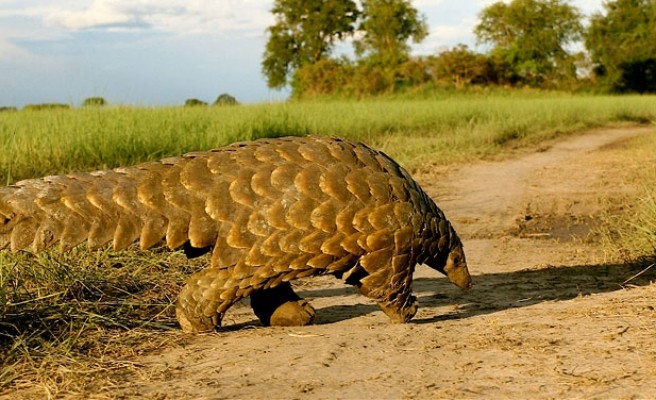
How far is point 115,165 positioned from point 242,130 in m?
2.84

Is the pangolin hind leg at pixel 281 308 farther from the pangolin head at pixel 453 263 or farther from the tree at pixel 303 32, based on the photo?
the tree at pixel 303 32

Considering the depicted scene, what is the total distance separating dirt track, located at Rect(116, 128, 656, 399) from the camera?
247 centimetres

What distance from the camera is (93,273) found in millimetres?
3887

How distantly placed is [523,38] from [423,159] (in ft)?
135

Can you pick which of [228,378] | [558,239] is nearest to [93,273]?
[228,378]

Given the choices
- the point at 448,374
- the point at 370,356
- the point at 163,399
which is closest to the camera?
the point at 163,399

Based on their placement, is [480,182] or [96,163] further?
[480,182]

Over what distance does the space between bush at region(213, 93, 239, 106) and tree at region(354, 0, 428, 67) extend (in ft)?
95.5

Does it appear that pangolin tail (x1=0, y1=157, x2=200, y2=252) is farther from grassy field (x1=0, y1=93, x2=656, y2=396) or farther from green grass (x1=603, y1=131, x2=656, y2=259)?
green grass (x1=603, y1=131, x2=656, y2=259)

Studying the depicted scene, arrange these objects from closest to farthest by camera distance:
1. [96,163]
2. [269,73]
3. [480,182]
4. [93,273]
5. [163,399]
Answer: [163,399]
[93,273]
[96,163]
[480,182]
[269,73]

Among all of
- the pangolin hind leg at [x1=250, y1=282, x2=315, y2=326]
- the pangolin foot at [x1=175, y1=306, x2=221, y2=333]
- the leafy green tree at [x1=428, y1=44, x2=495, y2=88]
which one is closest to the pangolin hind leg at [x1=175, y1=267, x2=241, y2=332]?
the pangolin foot at [x1=175, y1=306, x2=221, y2=333]

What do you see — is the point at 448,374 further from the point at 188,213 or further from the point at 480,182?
the point at 480,182

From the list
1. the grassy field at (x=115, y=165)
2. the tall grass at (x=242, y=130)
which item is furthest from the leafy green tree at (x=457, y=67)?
the grassy field at (x=115, y=165)

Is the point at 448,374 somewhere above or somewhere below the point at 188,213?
below
